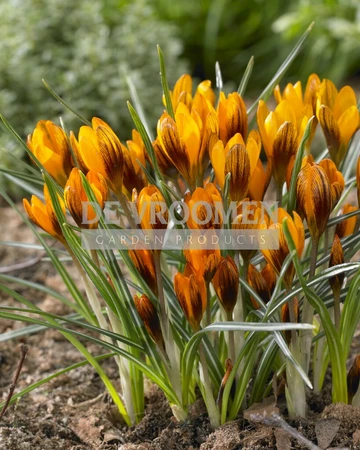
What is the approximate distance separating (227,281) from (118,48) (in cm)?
239

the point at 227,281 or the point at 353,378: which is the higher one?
the point at 227,281

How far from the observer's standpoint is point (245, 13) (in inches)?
150

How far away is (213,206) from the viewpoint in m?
0.92

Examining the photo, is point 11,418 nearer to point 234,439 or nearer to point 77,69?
point 234,439

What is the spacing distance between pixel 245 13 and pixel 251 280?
10.1 ft

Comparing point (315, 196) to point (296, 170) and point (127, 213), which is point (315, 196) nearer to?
point (296, 170)

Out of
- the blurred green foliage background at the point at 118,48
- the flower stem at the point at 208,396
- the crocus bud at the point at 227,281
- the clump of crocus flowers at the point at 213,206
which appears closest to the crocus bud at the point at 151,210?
the clump of crocus flowers at the point at 213,206

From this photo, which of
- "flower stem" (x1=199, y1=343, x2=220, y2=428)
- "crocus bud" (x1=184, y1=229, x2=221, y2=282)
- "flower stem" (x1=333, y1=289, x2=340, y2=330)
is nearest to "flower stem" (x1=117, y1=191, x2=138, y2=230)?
"crocus bud" (x1=184, y1=229, x2=221, y2=282)

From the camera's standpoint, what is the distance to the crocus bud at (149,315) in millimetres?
991

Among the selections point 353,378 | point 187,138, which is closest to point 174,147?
point 187,138

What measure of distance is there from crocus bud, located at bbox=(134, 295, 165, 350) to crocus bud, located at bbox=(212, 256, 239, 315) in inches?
4.5

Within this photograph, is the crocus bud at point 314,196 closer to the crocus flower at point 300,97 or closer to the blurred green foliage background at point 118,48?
the crocus flower at point 300,97

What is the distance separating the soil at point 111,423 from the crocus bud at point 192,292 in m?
0.21

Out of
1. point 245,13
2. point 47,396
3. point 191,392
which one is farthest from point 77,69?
point 191,392
